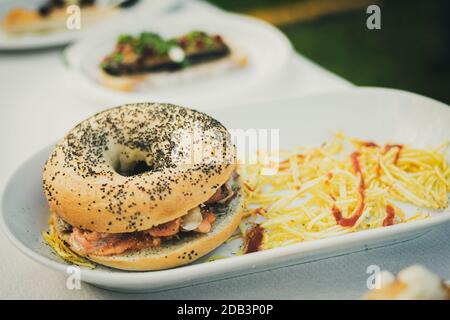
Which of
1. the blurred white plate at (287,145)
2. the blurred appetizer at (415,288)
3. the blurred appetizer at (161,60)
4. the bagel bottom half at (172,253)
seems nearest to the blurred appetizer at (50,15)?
the blurred appetizer at (161,60)

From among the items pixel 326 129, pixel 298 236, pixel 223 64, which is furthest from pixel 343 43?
pixel 298 236

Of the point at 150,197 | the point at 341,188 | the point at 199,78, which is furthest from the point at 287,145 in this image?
the point at 199,78

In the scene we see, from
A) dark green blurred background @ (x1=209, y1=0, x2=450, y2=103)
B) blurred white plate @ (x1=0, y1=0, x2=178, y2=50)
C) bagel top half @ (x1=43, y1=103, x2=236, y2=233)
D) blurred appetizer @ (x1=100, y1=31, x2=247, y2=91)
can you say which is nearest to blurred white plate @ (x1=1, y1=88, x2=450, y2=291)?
bagel top half @ (x1=43, y1=103, x2=236, y2=233)

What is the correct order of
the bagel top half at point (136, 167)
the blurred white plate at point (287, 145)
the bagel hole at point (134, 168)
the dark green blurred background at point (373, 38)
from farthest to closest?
the dark green blurred background at point (373, 38), the bagel hole at point (134, 168), the bagel top half at point (136, 167), the blurred white plate at point (287, 145)

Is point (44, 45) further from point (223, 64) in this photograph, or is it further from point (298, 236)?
point (298, 236)

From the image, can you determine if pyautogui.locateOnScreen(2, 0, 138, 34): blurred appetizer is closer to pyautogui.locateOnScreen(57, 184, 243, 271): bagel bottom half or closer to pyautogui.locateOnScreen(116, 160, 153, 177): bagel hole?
pyautogui.locateOnScreen(116, 160, 153, 177): bagel hole

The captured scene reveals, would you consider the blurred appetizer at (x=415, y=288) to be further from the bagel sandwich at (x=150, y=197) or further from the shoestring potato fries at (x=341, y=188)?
the bagel sandwich at (x=150, y=197)

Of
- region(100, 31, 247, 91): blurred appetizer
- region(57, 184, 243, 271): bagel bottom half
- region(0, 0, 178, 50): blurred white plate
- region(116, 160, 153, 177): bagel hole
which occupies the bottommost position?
region(57, 184, 243, 271): bagel bottom half
